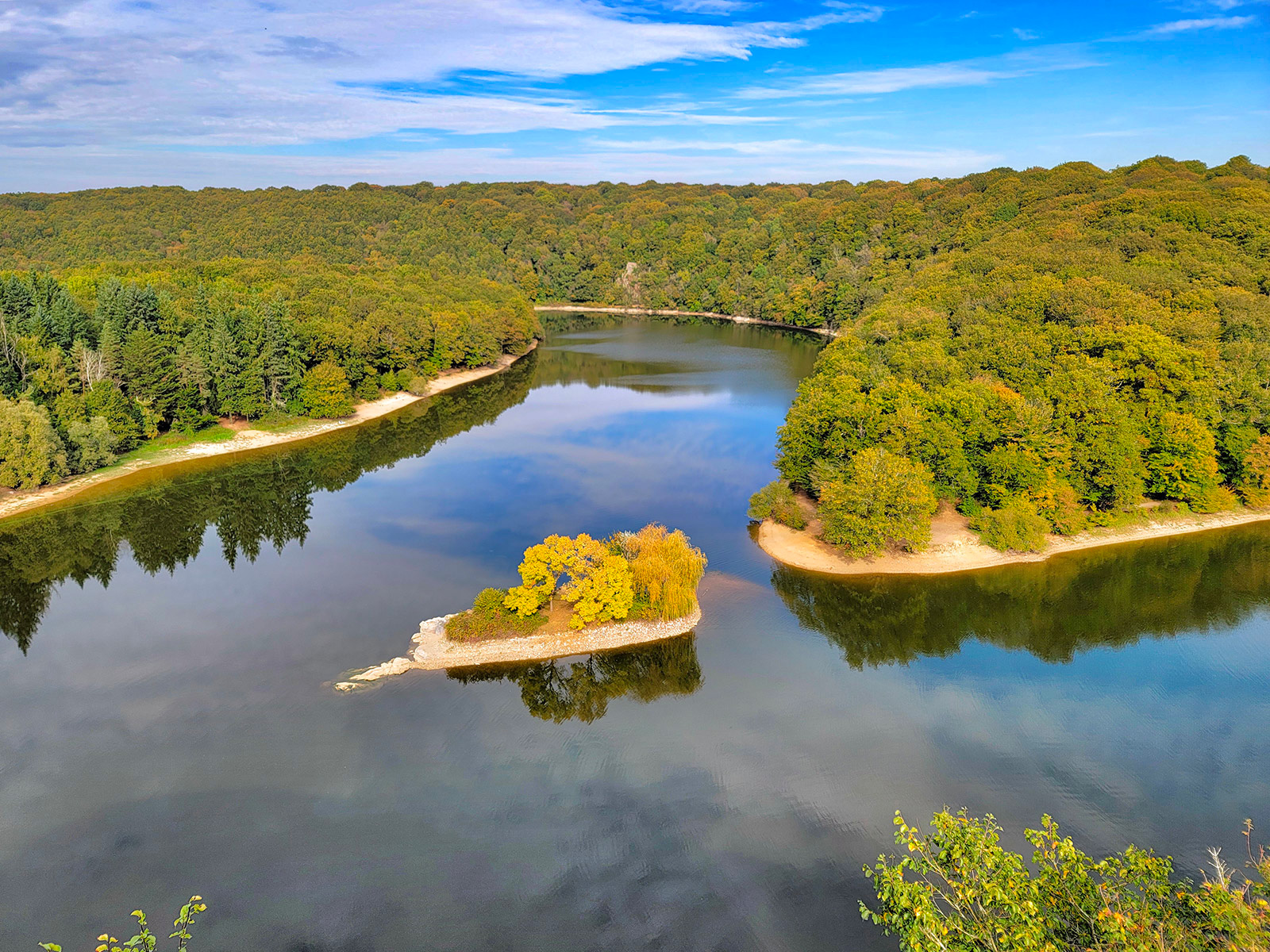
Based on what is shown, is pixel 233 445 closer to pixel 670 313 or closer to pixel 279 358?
pixel 279 358

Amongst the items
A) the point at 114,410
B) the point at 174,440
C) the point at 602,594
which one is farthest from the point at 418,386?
the point at 602,594

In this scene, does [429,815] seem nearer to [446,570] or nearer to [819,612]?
[446,570]

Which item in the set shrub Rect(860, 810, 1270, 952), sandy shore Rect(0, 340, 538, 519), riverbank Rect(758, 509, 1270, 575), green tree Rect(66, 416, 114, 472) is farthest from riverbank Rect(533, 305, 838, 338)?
shrub Rect(860, 810, 1270, 952)

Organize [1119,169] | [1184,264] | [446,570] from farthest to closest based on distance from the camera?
1. [1119,169]
2. [1184,264]
3. [446,570]

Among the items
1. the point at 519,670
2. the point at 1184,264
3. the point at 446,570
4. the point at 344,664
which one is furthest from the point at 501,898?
the point at 1184,264

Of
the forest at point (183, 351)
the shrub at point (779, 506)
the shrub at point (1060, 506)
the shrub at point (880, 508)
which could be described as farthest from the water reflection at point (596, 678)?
the forest at point (183, 351)

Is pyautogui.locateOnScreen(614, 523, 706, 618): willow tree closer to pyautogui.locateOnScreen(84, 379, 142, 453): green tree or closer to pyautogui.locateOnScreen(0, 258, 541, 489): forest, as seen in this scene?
pyautogui.locateOnScreen(0, 258, 541, 489): forest
